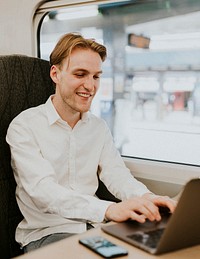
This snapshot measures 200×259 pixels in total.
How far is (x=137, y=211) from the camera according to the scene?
4.25 feet

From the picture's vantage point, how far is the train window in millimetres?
2111

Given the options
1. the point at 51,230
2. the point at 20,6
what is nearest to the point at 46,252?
the point at 51,230

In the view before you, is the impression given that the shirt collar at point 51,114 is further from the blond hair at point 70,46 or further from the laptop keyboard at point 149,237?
the laptop keyboard at point 149,237

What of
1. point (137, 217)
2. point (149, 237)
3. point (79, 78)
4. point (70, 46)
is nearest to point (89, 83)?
point (79, 78)

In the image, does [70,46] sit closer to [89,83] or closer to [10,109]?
[89,83]

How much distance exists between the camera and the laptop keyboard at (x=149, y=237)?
1.05 m

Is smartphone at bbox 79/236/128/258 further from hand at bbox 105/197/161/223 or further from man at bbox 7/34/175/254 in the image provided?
man at bbox 7/34/175/254

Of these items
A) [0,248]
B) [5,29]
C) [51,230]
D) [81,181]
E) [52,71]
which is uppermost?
[5,29]

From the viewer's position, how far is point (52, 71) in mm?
1863

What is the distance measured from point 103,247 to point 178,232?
19 centimetres

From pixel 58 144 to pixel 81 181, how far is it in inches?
8.4

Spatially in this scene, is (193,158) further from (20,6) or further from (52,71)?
(20,6)

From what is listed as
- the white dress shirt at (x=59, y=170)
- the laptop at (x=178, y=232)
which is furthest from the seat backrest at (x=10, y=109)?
the laptop at (x=178, y=232)

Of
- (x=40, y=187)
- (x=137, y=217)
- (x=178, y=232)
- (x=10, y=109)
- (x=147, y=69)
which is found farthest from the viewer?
(x=147, y=69)
